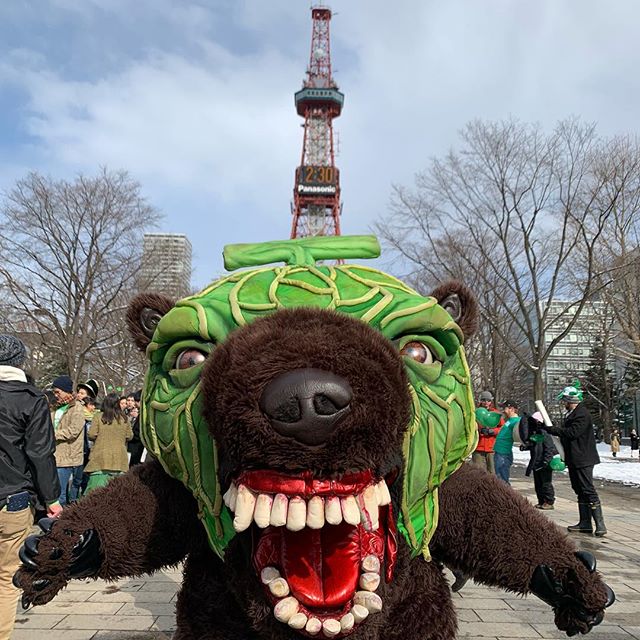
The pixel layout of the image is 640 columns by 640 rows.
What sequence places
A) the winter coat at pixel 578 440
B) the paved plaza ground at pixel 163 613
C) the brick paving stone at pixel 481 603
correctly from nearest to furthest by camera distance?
1. the paved plaza ground at pixel 163 613
2. the brick paving stone at pixel 481 603
3. the winter coat at pixel 578 440

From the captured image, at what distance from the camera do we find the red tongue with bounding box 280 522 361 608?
1.23 metres

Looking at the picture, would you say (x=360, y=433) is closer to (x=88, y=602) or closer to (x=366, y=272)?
(x=366, y=272)

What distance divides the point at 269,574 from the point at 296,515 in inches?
10.0

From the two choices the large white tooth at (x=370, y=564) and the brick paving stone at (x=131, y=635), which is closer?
the large white tooth at (x=370, y=564)

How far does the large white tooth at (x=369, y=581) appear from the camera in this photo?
49.1 inches

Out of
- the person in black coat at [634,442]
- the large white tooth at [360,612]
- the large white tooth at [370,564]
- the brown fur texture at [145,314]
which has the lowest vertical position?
the person in black coat at [634,442]

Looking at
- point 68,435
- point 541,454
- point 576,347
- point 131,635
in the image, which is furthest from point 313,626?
point 576,347

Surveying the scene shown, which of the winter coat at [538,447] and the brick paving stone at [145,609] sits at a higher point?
the winter coat at [538,447]

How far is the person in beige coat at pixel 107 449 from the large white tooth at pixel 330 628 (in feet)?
19.5

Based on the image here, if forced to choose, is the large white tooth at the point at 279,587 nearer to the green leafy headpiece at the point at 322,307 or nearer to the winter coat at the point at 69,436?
the green leafy headpiece at the point at 322,307

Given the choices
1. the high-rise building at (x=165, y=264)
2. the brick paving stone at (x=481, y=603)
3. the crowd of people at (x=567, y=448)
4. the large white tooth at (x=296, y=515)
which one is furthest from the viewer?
the high-rise building at (x=165, y=264)

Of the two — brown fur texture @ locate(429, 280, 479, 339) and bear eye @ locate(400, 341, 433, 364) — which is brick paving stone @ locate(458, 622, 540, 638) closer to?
brown fur texture @ locate(429, 280, 479, 339)

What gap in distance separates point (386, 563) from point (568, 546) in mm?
648

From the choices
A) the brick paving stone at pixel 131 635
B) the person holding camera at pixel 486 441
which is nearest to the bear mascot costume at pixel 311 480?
the brick paving stone at pixel 131 635
